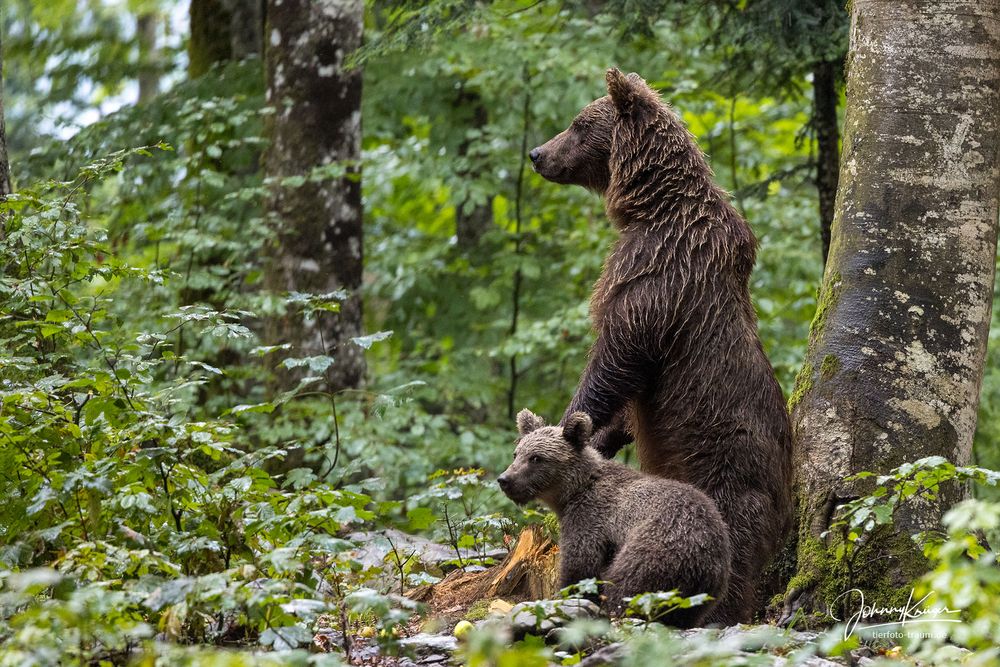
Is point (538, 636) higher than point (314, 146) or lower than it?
lower

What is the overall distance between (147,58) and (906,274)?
38.4ft

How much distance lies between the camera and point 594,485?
4812mm

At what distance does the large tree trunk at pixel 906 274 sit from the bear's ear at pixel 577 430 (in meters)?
1.20

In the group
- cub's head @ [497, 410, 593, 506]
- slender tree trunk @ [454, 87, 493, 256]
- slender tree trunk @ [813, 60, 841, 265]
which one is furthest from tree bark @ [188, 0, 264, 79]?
cub's head @ [497, 410, 593, 506]

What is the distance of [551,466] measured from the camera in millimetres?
4840

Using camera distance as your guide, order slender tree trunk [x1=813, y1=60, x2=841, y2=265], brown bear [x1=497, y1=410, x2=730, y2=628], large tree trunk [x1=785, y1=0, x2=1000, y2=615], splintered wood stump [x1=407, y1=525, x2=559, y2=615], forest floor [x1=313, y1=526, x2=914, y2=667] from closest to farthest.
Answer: forest floor [x1=313, y1=526, x2=914, y2=667] < brown bear [x1=497, y1=410, x2=730, y2=628] < large tree trunk [x1=785, y1=0, x2=1000, y2=615] < splintered wood stump [x1=407, y1=525, x2=559, y2=615] < slender tree trunk [x1=813, y1=60, x2=841, y2=265]

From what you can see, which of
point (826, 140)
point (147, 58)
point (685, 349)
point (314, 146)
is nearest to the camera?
point (685, 349)

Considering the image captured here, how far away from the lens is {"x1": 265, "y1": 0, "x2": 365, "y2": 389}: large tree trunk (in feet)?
30.0

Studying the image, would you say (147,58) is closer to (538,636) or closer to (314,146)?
(314,146)

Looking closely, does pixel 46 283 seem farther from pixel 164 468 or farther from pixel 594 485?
pixel 594 485

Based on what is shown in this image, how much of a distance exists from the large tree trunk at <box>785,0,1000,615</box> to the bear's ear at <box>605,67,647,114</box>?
126 cm

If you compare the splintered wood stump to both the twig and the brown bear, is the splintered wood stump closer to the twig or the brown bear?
the brown bear

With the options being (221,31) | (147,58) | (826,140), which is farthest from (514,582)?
(147,58)

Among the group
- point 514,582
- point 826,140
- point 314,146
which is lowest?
point 514,582
